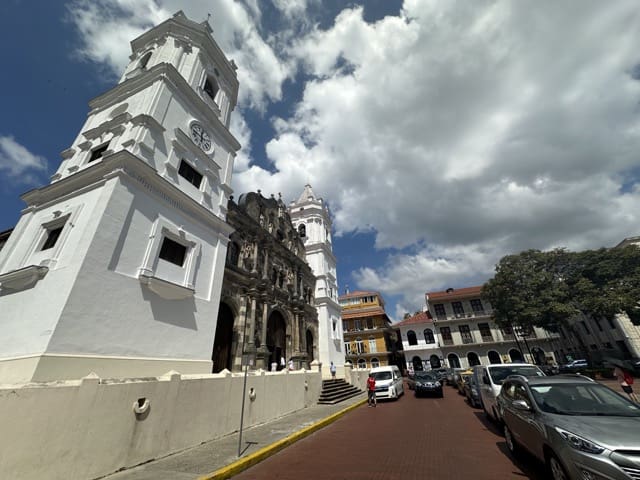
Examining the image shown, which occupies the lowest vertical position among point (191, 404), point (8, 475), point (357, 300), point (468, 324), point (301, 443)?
point (301, 443)

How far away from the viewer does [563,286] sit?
77.9ft

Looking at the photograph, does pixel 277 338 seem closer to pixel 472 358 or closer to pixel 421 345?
pixel 421 345

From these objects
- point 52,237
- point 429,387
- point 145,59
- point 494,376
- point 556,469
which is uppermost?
point 145,59

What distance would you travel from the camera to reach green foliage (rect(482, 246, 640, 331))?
2123 centimetres

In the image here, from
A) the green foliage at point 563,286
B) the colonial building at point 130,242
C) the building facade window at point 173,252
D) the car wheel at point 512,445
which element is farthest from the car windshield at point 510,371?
the green foliage at point 563,286

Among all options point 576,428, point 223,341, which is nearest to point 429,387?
point 223,341

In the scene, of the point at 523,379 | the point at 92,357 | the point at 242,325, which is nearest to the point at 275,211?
the point at 242,325

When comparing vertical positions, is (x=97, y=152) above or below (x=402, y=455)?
above

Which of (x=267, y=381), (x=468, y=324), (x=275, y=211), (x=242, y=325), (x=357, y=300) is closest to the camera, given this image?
(x=267, y=381)

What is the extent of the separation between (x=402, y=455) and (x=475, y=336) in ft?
117

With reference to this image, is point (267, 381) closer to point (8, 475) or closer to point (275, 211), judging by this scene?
point (8, 475)

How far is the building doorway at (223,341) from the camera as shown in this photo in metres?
13.1

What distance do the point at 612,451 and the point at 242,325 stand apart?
45.7ft

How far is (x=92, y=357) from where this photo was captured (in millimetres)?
7004
